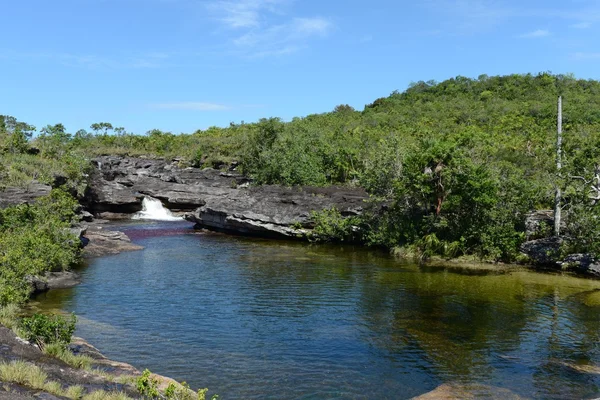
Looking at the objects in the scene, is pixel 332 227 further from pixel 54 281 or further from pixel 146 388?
pixel 146 388

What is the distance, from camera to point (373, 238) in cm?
3897

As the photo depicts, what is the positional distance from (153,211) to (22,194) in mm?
21396

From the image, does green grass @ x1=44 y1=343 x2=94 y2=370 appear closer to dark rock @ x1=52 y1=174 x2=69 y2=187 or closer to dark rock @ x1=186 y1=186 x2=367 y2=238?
dark rock @ x1=186 y1=186 x2=367 y2=238

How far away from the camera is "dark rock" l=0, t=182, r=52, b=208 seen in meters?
35.6

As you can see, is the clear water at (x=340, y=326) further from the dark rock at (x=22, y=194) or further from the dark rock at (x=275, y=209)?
the dark rock at (x=275, y=209)

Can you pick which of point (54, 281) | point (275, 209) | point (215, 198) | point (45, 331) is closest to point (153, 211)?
point (215, 198)

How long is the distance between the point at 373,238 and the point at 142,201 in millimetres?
30676

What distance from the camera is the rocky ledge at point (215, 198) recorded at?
148 feet

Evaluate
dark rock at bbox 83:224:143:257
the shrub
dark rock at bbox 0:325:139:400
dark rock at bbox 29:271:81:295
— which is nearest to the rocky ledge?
dark rock at bbox 83:224:143:257

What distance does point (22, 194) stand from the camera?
124 ft

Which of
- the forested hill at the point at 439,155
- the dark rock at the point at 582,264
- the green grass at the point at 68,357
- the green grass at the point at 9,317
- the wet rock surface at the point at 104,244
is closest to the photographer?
the green grass at the point at 68,357

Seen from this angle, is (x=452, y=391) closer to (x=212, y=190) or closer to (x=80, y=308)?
(x=80, y=308)

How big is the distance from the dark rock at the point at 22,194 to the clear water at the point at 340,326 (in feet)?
27.9

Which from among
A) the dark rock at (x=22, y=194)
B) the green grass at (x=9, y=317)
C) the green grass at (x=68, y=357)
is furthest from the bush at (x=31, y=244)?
the green grass at (x=68, y=357)
